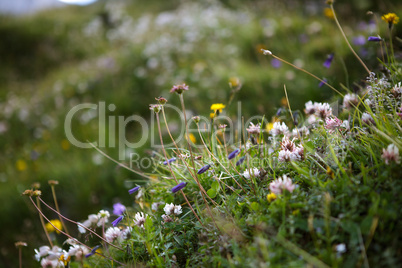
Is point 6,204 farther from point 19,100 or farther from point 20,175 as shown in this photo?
point 19,100

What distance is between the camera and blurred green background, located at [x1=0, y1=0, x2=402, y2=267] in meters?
3.50

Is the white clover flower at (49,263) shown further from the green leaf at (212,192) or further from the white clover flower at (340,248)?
the white clover flower at (340,248)

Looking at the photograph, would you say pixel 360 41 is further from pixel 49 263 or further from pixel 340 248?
pixel 49 263

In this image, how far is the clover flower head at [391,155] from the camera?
1.27 m

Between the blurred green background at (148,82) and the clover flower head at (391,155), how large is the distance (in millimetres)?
975

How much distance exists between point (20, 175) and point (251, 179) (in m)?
3.87

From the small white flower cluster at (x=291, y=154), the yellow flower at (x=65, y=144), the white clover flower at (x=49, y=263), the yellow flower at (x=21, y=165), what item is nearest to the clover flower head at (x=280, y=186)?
the small white flower cluster at (x=291, y=154)

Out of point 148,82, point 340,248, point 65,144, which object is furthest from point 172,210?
point 148,82

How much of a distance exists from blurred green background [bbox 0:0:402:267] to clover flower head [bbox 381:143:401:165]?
98cm

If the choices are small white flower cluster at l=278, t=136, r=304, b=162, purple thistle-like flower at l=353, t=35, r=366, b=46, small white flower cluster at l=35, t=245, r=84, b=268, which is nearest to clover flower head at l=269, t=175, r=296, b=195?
small white flower cluster at l=278, t=136, r=304, b=162

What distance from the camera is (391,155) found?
4.18 ft

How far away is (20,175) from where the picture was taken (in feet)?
13.5

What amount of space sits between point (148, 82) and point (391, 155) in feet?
14.7

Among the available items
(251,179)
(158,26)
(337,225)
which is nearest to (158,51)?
(158,26)
